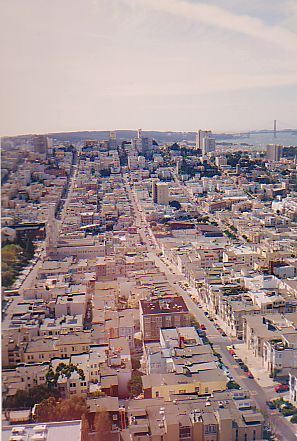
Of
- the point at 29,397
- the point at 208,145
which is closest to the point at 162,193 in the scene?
the point at 208,145

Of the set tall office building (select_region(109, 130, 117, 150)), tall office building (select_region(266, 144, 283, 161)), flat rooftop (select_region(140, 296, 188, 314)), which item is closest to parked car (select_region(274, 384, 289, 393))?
flat rooftop (select_region(140, 296, 188, 314))

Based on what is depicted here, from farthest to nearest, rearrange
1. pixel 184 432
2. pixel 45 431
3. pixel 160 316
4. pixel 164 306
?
pixel 164 306 → pixel 160 316 → pixel 184 432 → pixel 45 431

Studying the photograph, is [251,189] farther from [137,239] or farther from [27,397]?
[27,397]

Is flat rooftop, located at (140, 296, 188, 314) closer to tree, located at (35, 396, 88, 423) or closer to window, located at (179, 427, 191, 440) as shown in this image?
tree, located at (35, 396, 88, 423)

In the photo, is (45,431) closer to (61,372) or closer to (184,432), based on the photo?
(184,432)

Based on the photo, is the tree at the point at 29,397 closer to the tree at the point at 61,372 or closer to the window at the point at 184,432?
the tree at the point at 61,372

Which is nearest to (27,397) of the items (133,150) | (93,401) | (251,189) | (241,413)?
(93,401)
